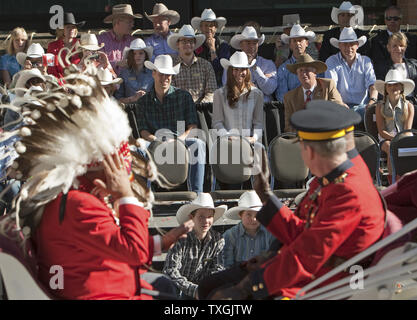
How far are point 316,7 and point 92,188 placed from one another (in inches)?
395

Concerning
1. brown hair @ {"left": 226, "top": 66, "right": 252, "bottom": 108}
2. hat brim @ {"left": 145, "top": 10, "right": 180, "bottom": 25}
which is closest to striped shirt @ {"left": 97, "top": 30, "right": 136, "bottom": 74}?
hat brim @ {"left": 145, "top": 10, "right": 180, "bottom": 25}

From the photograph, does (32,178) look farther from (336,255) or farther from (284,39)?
(284,39)

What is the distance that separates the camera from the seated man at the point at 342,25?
10195 mm

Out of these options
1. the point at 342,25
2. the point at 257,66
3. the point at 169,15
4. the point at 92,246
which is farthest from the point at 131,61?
the point at 92,246

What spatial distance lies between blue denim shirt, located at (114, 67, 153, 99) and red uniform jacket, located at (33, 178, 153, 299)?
18.3 ft

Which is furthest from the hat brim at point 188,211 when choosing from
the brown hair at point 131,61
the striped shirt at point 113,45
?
the striped shirt at point 113,45

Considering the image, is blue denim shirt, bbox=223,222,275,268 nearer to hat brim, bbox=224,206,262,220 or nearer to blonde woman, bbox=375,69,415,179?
hat brim, bbox=224,206,262,220

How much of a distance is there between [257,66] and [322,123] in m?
5.78

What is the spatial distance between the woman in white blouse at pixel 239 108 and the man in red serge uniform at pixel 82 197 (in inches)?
178

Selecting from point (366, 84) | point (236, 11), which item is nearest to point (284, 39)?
point (366, 84)

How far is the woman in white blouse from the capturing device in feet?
27.3

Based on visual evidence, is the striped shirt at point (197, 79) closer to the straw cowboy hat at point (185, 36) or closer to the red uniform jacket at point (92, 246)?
the straw cowboy hat at point (185, 36)

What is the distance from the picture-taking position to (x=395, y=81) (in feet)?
27.9

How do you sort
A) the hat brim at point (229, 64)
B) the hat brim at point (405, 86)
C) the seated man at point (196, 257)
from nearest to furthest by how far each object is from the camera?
the seated man at point (196, 257) → the hat brim at point (229, 64) → the hat brim at point (405, 86)
